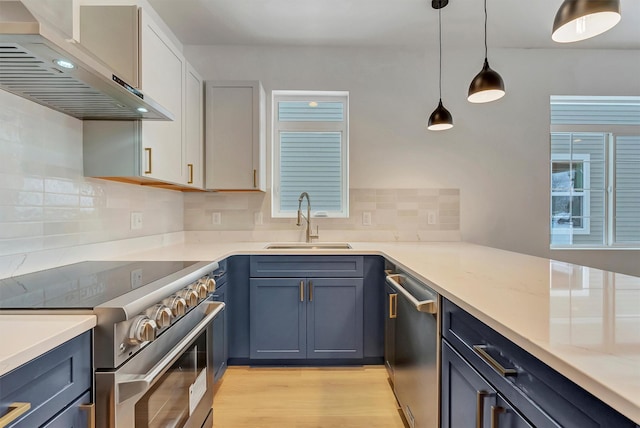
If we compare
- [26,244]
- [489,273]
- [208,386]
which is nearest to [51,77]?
[26,244]

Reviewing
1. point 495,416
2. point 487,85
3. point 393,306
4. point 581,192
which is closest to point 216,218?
point 393,306

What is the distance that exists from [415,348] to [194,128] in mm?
2065

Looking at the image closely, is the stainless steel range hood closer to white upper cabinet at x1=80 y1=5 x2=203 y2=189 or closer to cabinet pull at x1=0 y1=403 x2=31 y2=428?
white upper cabinet at x1=80 y1=5 x2=203 y2=189

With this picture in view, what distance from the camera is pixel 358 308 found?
2262 mm

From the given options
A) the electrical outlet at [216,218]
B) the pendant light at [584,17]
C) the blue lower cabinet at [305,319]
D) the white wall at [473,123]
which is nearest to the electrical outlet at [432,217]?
the white wall at [473,123]

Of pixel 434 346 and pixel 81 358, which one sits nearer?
pixel 81 358

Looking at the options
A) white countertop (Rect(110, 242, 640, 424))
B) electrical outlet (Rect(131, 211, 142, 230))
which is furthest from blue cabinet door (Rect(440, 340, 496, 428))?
electrical outlet (Rect(131, 211, 142, 230))

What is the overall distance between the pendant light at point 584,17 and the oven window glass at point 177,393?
1.85 meters

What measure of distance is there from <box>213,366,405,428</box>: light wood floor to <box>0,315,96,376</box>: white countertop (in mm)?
1233

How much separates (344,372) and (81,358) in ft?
5.91

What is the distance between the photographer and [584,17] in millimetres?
1157

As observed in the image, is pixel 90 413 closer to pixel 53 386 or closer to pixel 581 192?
pixel 53 386

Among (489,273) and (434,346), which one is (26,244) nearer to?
(434,346)

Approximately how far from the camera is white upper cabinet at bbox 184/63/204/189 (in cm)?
228
